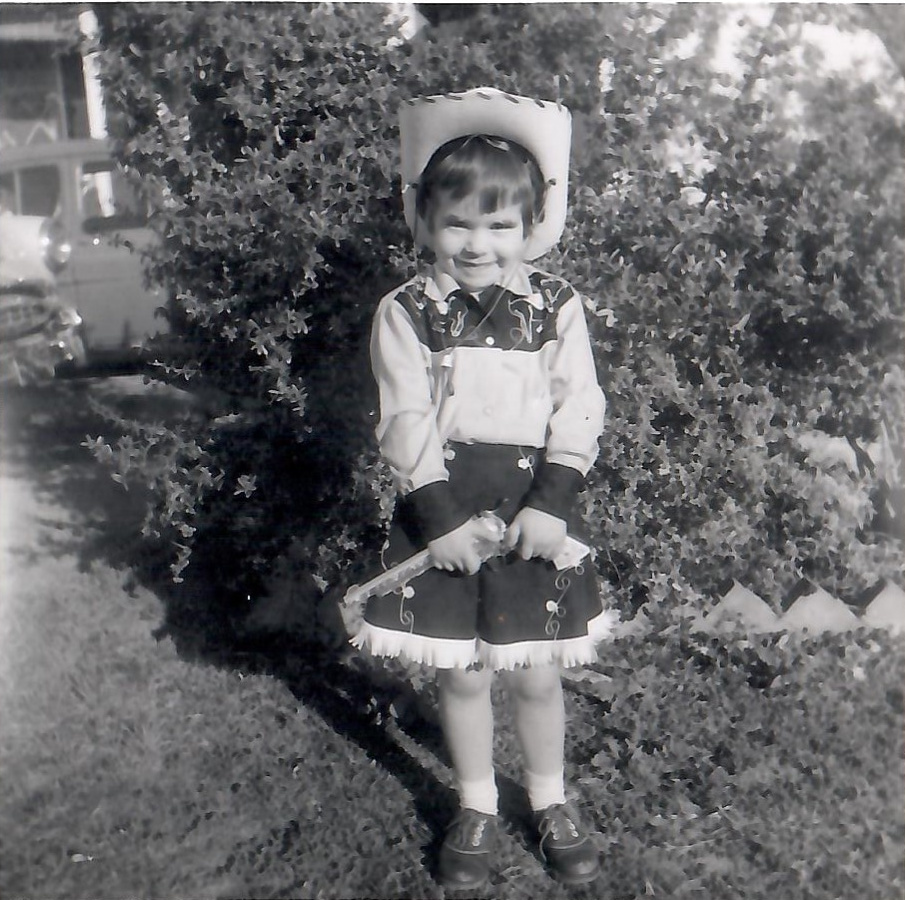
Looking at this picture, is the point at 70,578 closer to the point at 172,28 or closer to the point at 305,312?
Answer: the point at 305,312

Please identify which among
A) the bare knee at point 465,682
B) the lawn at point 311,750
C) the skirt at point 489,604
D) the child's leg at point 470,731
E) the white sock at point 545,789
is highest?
the skirt at point 489,604

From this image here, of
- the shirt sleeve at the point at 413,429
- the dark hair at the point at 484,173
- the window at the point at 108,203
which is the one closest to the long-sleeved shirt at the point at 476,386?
the shirt sleeve at the point at 413,429

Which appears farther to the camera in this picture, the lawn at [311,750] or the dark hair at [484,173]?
the lawn at [311,750]

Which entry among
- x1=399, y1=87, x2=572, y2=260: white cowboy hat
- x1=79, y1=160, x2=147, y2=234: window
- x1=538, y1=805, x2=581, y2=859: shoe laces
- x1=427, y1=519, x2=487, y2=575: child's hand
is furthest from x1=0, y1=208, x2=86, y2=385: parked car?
x1=538, y1=805, x2=581, y2=859: shoe laces

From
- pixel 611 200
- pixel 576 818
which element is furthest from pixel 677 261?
pixel 576 818

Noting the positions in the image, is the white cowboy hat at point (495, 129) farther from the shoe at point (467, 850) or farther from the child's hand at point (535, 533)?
the shoe at point (467, 850)

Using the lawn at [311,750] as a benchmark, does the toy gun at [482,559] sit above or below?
above

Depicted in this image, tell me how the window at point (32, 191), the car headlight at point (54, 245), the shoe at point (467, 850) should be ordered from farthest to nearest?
the car headlight at point (54, 245), the window at point (32, 191), the shoe at point (467, 850)
